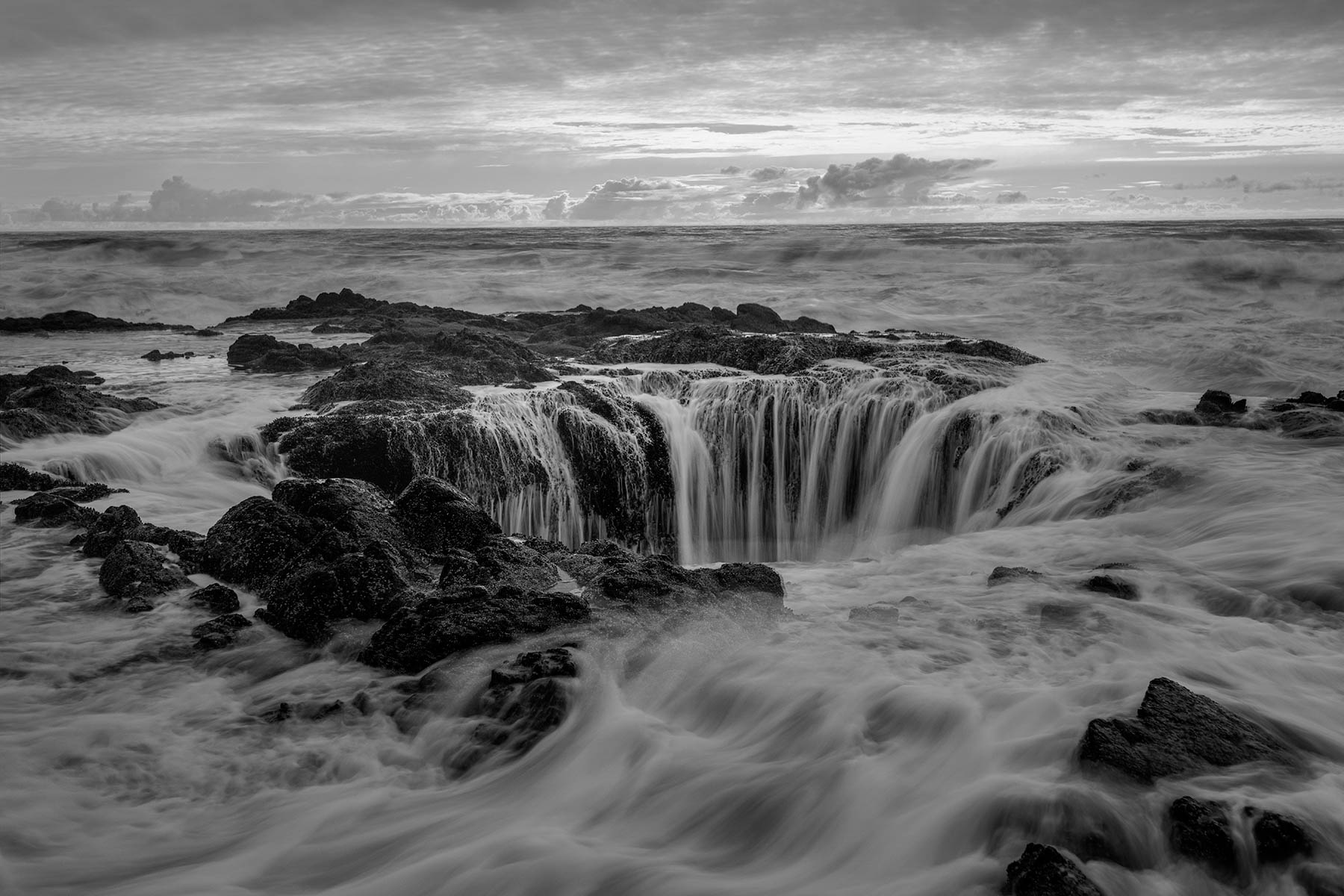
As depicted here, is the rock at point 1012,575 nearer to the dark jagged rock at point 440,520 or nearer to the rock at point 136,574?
the dark jagged rock at point 440,520

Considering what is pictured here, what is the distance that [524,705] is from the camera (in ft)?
15.6

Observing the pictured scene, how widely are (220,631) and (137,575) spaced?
2.90ft

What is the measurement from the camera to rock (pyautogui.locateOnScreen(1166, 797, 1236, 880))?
361 cm

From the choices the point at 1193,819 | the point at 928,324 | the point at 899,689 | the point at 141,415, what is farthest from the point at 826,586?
the point at 928,324

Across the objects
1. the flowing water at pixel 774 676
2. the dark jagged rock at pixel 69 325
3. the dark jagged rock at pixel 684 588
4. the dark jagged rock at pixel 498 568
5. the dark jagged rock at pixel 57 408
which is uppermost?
the dark jagged rock at pixel 69 325

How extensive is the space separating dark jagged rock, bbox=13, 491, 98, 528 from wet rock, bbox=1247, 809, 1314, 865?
283 inches

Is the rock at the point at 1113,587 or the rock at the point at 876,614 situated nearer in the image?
the rock at the point at 876,614

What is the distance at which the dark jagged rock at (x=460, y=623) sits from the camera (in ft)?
16.9

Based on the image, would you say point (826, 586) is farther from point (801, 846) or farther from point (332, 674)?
point (332, 674)

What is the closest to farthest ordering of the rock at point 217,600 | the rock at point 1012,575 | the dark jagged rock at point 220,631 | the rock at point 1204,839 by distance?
the rock at point 1204,839, the dark jagged rock at point 220,631, the rock at point 217,600, the rock at point 1012,575

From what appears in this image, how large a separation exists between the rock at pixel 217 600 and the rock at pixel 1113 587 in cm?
526

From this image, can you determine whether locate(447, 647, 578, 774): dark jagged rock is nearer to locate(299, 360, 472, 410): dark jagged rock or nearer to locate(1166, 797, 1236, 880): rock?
locate(1166, 797, 1236, 880): rock

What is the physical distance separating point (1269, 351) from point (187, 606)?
18.8m

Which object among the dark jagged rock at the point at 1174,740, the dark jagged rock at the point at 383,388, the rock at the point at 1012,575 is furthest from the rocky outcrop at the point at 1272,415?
the dark jagged rock at the point at 383,388
